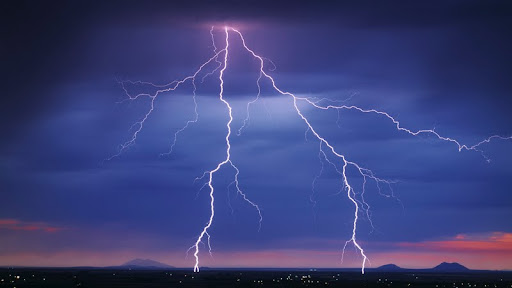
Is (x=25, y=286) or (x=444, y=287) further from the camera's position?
(x=444, y=287)

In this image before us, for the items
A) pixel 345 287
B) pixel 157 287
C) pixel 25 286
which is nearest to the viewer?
pixel 25 286

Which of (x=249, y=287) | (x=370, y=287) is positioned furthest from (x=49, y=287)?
(x=370, y=287)

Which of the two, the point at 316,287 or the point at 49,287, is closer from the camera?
the point at 49,287

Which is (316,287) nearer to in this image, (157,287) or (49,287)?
(157,287)

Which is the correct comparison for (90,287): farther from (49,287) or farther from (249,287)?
(249,287)

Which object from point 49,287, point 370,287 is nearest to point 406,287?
point 370,287

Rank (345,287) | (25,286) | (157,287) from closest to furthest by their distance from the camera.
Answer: (25,286) < (157,287) < (345,287)

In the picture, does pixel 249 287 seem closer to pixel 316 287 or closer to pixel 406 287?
pixel 316 287
